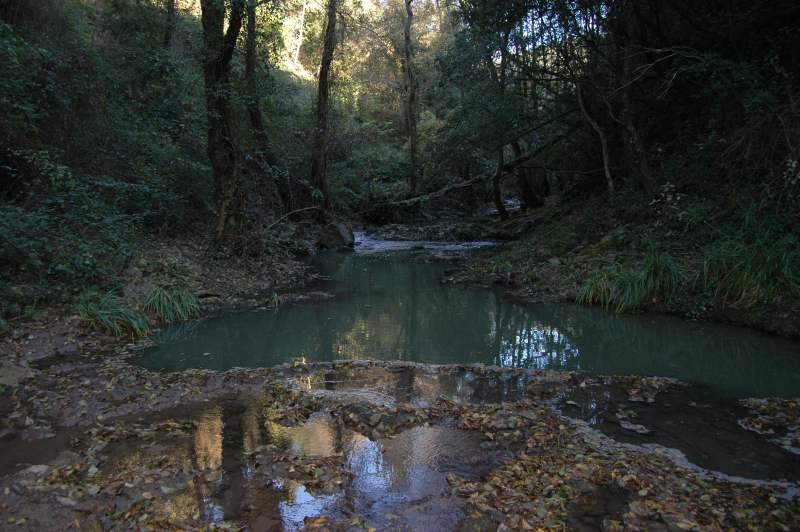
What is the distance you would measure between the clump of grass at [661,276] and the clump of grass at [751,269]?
0.53 meters

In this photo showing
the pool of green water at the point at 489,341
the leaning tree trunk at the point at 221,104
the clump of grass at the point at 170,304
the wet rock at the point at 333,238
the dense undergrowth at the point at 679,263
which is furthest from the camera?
the wet rock at the point at 333,238

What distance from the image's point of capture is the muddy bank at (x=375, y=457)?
377cm

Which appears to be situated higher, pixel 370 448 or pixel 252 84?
pixel 252 84

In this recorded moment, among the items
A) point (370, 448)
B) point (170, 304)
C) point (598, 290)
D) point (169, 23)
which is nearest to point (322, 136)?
point (169, 23)

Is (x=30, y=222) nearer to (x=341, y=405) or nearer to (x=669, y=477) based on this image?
(x=341, y=405)

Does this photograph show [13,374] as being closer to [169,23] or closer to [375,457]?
[375,457]

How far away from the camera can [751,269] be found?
29.0 feet

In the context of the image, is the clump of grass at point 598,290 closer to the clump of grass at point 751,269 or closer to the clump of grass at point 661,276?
the clump of grass at point 661,276

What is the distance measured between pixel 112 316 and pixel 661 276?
9669mm

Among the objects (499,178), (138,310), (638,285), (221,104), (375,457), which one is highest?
(221,104)

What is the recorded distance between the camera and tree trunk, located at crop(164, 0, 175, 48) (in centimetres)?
1808

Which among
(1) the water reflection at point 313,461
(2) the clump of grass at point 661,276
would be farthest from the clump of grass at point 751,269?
(1) the water reflection at point 313,461

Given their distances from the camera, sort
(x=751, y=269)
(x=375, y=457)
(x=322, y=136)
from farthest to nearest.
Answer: (x=322, y=136) < (x=751, y=269) < (x=375, y=457)

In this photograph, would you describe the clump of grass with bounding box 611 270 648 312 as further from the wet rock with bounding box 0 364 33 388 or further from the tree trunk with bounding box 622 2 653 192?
the wet rock with bounding box 0 364 33 388
